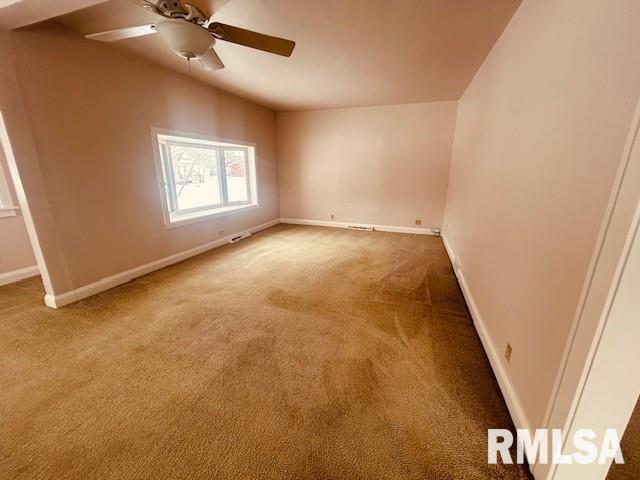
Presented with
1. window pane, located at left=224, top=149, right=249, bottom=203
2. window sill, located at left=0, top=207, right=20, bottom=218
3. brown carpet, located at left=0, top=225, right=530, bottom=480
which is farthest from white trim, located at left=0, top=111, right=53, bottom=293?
window pane, located at left=224, top=149, right=249, bottom=203

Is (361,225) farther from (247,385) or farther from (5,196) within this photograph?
(5,196)

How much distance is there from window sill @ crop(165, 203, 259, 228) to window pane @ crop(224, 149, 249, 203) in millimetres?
266

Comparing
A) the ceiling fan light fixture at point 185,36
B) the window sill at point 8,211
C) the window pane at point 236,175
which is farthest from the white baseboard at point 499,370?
the window sill at point 8,211

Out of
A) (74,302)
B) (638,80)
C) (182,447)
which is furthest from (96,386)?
(638,80)

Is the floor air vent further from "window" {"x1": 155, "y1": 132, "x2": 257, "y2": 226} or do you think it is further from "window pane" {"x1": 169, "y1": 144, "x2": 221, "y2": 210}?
"window pane" {"x1": 169, "y1": 144, "x2": 221, "y2": 210}

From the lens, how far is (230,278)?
9.53ft

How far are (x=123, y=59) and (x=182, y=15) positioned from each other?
5.51 ft

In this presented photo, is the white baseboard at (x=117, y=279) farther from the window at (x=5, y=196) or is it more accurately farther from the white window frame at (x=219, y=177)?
the window at (x=5, y=196)

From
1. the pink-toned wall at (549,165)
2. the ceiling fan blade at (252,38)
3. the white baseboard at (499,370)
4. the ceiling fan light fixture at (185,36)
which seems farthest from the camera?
the ceiling fan blade at (252,38)

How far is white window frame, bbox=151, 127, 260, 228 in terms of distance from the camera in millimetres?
3096

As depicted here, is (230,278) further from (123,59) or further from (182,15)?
(123,59)

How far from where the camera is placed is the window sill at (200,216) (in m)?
3.37

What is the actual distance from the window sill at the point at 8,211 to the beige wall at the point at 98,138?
3.56ft

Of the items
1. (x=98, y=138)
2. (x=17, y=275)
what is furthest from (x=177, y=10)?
(x=17, y=275)
